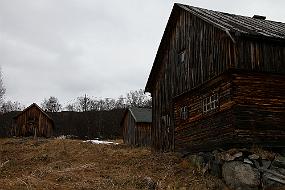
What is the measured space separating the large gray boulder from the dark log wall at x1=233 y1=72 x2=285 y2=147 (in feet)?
3.94

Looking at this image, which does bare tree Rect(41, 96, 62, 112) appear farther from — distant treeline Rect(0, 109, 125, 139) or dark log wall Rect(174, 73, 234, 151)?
dark log wall Rect(174, 73, 234, 151)

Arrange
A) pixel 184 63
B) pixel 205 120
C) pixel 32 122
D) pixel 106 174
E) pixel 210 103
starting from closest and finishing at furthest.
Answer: pixel 106 174 < pixel 210 103 < pixel 205 120 < pixel 184 63 < pixel 32 122

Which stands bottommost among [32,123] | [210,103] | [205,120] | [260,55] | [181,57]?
[205,120]

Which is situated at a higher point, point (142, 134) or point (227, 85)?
point (227, 85)

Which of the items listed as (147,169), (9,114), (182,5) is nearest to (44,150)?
(147,169)

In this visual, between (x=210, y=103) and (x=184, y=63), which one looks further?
(x=184, y=63)

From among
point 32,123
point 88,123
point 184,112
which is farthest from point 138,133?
point 88,123

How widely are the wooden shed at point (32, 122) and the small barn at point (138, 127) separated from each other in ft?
35.0

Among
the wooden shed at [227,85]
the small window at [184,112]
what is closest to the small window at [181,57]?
the wooden shed at [227,85]

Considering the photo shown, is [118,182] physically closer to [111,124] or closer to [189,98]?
[189,98]

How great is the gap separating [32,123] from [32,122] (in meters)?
0.12

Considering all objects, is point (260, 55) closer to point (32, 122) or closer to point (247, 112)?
point (247, 112)

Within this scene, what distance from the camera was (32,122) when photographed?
5209 cm

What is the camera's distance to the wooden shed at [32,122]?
51.8 meters
